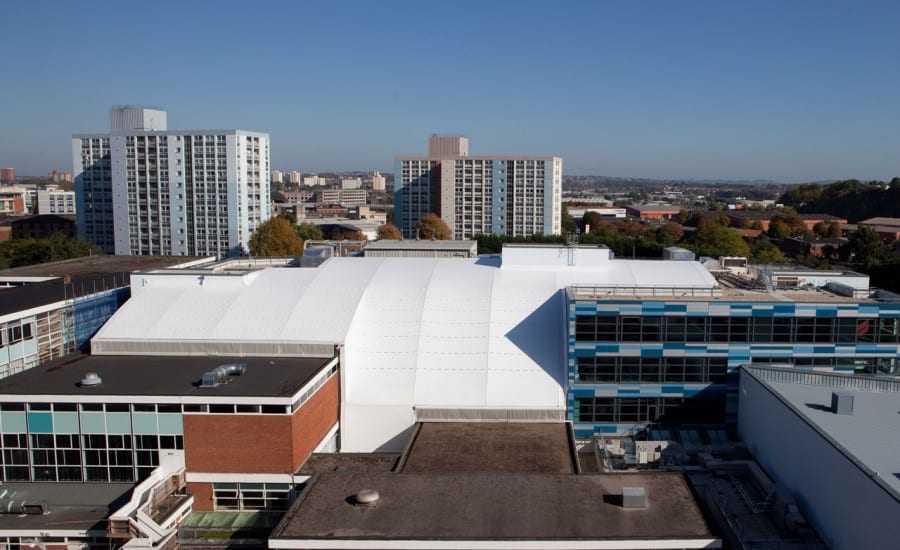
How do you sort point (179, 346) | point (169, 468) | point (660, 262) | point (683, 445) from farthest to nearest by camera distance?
point (660, 262) → point (179, 346) → point (683, 445) → point (169, 468)

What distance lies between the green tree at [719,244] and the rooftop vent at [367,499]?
193ft

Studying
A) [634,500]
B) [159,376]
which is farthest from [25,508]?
[634,500]

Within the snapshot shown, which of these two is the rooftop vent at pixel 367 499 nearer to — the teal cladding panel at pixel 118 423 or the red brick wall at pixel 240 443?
the red brick wall at pixel 240 443

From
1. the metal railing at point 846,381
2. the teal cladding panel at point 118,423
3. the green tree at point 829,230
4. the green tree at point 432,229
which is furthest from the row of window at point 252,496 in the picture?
the green tree at point 829,230

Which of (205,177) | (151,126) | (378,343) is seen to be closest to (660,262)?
(378,343)

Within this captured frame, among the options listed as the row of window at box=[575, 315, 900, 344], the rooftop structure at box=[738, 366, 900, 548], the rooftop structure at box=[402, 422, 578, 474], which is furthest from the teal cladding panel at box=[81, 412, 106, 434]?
the rooftop structure at box=[738, 366, 900, 548]

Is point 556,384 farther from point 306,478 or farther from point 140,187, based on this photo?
point 140,187

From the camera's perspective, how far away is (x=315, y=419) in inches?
1022

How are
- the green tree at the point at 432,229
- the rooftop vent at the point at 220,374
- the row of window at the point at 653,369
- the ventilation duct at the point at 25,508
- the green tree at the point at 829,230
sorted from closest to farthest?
1. the ventilation duct at the point at 25,508
2. the rooftop vent at the point at 220,374
3. the row of window at the point at 653,369
4. the green tree at the point at 432,229
5. the green tree at the point at 829,230

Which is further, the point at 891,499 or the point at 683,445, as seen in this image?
the point at 683,445

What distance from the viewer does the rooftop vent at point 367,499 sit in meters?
18.1

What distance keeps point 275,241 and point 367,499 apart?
192 feet

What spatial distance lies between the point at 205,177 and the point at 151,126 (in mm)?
15358

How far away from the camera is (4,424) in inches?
938
